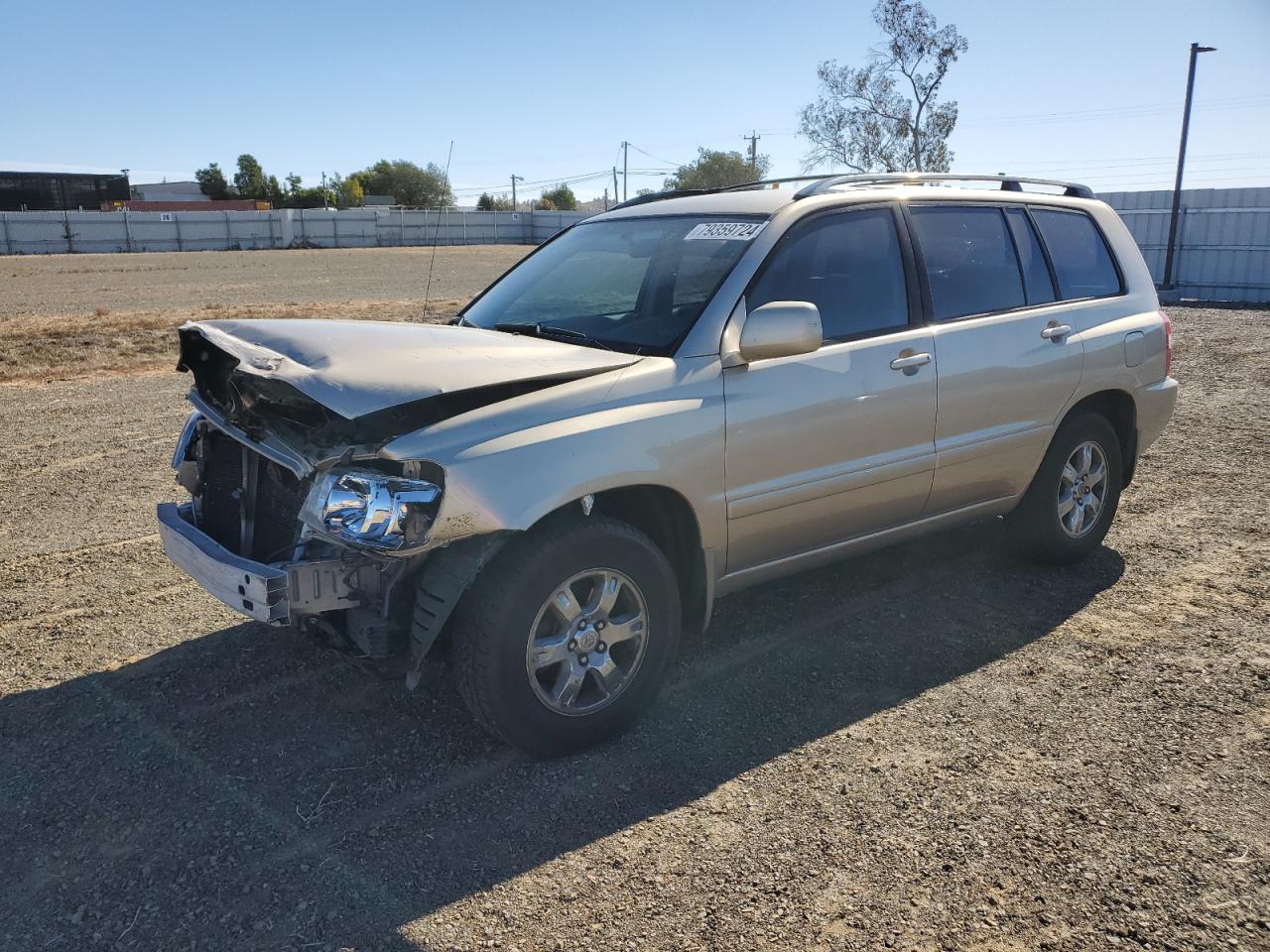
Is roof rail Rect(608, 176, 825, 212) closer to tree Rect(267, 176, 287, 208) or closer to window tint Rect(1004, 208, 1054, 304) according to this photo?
window tint Rect(1004, 208, 1054, 304)

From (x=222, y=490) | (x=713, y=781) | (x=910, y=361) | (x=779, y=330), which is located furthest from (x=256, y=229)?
(x=713, y=781)

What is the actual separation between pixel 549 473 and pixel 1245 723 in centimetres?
279

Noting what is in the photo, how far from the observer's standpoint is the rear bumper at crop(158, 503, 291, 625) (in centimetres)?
324

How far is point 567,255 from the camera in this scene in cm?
496

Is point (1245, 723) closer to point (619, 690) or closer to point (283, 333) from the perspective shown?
point (619, 690)

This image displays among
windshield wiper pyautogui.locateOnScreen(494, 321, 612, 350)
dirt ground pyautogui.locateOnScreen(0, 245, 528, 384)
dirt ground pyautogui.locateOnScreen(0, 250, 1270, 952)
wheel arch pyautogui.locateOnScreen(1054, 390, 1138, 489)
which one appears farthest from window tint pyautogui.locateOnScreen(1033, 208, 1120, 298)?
dirt ground pyautogui.locateOnScreen(0, 245, 528, 384)

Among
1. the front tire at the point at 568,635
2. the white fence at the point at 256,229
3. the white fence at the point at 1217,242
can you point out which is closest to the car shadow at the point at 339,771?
the front tire at the point at 568,635

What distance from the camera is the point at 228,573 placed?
341cm

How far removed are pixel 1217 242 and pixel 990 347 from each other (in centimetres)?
2353

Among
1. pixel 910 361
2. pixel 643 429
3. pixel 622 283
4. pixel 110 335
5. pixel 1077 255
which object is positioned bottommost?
pixel 110 335

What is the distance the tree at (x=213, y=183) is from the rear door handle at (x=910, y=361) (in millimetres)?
107166

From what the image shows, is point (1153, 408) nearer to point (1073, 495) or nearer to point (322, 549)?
point (1073, 495)

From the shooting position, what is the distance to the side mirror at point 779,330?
12.5 ft

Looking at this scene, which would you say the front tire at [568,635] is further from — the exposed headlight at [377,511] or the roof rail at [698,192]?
the roof rail at [698,192]
